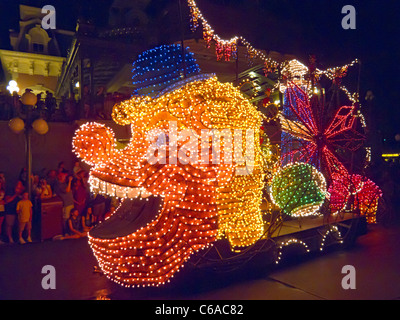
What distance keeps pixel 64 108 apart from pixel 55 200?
3.23 metres

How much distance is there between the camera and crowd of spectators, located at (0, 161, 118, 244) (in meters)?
7.59

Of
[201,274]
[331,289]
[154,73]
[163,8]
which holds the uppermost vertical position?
[163,8]

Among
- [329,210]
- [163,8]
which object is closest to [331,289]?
[329,210]

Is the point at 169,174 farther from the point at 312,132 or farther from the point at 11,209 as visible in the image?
the point at 11,209

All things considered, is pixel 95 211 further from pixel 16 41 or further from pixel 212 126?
pixel 16 41

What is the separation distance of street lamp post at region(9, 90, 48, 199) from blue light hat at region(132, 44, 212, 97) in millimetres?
4734

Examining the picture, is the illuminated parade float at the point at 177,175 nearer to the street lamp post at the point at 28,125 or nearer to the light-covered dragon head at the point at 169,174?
the light-covered dragon head at the point at 169,174

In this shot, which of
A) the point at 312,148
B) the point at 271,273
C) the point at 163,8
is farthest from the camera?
the point at 163,8

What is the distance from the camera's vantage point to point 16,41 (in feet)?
64.0

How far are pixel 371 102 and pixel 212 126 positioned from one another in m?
9.09

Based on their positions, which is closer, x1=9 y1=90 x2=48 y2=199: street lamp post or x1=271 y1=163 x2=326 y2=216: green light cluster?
x1=271 y1=163 x2=326 y2=216: green light cluster

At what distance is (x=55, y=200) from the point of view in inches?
311

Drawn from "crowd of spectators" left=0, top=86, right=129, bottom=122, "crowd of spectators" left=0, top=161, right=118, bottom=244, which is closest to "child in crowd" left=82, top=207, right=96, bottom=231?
"crowd of spectators" left=0, top=161, right=118, bottom=244

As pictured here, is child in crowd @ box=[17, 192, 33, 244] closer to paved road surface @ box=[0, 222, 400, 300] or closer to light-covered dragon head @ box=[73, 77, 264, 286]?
paved road surface @ box=[0, 222, 400, 300]
